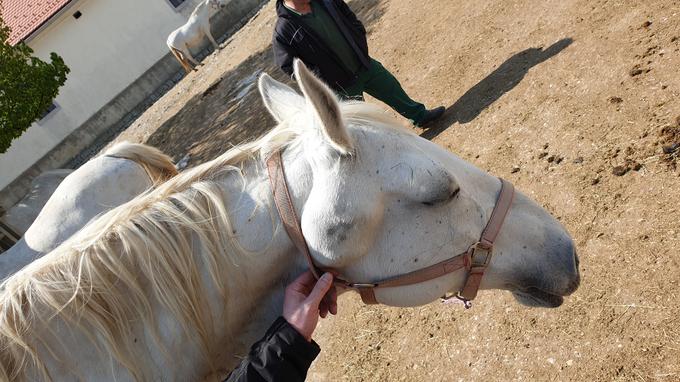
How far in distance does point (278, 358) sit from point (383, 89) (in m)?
3.28

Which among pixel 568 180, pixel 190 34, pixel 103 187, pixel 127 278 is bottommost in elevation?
pixel 568 180

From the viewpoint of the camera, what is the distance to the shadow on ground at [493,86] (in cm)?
419

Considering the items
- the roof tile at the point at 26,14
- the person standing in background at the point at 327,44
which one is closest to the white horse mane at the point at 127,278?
the person standing in background at the point at 327,44

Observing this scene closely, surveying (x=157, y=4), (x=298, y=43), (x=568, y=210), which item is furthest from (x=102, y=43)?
(x=568, y=210)

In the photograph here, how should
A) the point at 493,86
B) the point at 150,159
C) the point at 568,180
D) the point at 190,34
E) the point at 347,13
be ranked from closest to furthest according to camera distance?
the point at 150,159 → the point at 568,180 → the point at 347,13 → the point at 493,86 → the point at 190,34

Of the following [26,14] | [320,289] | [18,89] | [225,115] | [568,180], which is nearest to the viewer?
[320,289]

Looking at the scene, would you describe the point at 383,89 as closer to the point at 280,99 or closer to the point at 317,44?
the point at 317,44

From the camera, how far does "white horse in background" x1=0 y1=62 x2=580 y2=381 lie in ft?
4.58

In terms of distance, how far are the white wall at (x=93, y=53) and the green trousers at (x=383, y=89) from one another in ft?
54.9

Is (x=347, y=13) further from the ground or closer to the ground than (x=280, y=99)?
closer to the ground

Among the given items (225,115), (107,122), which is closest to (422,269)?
(225,115)

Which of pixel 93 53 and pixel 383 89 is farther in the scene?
pixel 93 53

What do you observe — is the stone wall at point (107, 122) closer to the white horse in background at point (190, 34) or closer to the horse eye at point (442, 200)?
the white horse in background at point (190, 34)

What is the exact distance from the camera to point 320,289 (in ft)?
4.89
